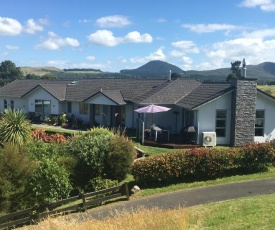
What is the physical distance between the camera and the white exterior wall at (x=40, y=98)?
1432 inches

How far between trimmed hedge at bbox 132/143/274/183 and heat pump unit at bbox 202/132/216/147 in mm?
6132

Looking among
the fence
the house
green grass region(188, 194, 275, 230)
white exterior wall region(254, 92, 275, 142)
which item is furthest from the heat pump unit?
green grass region(188, 194, 275, 230)

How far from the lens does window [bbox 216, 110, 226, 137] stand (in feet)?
78.0

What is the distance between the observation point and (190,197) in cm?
1363

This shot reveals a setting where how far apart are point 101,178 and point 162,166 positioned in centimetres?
304

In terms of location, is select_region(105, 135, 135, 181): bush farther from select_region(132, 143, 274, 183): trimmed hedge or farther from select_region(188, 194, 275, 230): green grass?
select_region(188, 194, 275, 230): green grass

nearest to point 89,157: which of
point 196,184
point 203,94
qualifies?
point 196,184

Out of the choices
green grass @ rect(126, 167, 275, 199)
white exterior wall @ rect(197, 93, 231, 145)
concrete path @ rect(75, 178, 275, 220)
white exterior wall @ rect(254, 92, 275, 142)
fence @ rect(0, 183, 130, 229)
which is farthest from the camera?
white exterior wall @ rect(254, 92, 275, 142)

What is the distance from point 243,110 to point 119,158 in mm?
10422

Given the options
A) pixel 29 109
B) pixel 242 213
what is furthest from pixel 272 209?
pixel 29 109

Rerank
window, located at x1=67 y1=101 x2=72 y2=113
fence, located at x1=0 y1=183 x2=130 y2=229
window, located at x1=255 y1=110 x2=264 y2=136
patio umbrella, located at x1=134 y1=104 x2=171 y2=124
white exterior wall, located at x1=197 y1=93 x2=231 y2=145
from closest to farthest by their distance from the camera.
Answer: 1. fence, located at x1=0 y1=183 x2=130 y2=229
2. white exterior wall, located at x1=197 y1=93 x2=231 y2=145
3. patio umbrella, located at x1=134 y1=104 x2=171 y2=124
4. window, located at x1=255 y1=110 x2=264 y2=136
5. window, located at x1=67 y1=101 x2=72 y2=113

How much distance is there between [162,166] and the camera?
50.2ft

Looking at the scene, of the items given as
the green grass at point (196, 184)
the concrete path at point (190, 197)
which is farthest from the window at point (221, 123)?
the concrete path at point (190, 197)

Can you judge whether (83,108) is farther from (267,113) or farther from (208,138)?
(267,113)
